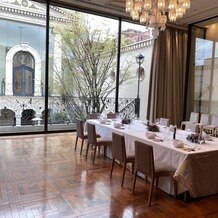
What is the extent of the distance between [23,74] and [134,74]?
4191 millimetres

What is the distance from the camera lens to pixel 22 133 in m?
6.74

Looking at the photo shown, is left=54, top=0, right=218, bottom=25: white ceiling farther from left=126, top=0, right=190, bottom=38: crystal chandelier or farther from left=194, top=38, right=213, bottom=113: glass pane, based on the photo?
left=126, top=0, right=190, bottom=38: crystal chandelier

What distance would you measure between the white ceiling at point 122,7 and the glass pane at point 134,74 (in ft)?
4.95

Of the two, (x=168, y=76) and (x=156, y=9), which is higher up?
(x=156, y=9)

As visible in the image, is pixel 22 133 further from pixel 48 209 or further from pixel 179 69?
pixel 179 69

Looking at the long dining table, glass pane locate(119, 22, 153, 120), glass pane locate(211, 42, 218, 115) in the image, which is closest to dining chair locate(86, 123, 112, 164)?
the long dining table

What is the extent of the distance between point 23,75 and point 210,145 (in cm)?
529

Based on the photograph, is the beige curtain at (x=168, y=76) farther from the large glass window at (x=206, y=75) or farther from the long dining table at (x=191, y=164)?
the long dining table at (x=191, y=164)

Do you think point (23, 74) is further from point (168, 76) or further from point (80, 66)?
point (168, 76)

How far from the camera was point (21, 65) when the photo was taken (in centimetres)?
673

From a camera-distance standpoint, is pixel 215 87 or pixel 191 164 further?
pixel 215 87

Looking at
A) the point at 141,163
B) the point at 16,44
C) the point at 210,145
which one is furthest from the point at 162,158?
the point at 16,44

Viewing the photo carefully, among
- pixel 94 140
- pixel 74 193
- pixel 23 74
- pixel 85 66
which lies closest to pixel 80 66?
pixel 85 66

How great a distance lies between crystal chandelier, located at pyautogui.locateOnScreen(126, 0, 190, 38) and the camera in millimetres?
4254
